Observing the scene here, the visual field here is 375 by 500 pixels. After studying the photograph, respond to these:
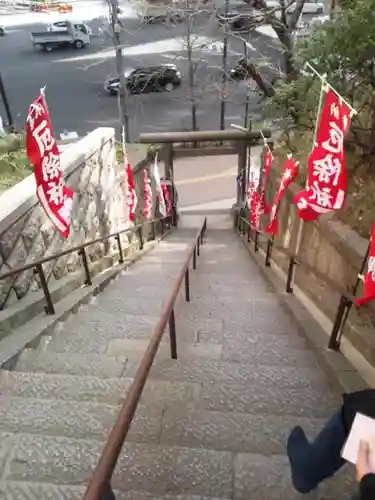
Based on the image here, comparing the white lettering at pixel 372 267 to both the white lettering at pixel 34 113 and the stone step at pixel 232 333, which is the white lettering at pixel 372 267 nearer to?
the stone step at pixel 232 333

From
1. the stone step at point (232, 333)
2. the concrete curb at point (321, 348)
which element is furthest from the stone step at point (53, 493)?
the stone step at point (232, 333)

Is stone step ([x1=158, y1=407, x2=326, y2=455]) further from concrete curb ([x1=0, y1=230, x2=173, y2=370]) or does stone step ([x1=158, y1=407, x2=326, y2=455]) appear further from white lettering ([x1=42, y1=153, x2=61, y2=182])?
white lettering ([x1=42, y1=153, x2=61, y2=182])

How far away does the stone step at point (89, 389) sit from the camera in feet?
10.5

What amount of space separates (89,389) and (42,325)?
1.35 m

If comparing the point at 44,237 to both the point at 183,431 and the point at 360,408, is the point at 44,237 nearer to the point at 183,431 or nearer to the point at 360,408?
the point at 183,431

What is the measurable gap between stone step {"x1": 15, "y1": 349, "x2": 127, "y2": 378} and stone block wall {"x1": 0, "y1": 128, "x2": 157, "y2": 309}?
3.92 feet

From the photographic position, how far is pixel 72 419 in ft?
9.59

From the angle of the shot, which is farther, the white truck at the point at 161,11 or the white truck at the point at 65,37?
the white truck at the point at 65,37

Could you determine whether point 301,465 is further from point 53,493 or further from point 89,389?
point 89,389

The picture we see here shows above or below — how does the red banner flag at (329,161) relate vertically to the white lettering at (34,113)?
below

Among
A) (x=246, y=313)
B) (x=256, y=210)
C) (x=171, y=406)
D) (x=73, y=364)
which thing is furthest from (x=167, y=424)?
(x=256, y=210)

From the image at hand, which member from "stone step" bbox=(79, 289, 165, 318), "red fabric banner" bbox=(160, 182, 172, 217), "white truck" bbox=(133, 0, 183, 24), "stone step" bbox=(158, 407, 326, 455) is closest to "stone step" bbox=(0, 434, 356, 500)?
"stone step" bbox=(158, 407, 326, 455)

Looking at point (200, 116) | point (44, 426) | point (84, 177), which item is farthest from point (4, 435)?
point (200, 116)

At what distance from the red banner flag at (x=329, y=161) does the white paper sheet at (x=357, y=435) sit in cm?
293
